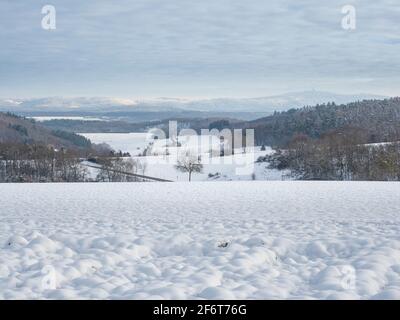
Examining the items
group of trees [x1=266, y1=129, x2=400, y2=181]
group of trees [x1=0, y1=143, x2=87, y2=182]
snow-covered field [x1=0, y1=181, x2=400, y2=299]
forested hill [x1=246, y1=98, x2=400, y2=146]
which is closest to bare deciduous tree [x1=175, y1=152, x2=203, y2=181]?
group of trees [x1=266, y1=129, x2=400, y2=181]

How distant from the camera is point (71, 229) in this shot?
12.7 m

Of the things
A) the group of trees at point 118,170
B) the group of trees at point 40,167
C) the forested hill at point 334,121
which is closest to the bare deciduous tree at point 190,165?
the group of trees at point 118,170

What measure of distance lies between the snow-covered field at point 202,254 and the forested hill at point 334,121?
395 feet

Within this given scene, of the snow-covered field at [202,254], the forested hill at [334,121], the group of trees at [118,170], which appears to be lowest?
the group of trees at [118,170]

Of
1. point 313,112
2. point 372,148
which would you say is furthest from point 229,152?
point 372,148

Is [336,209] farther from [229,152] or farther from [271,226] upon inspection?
[229,152]

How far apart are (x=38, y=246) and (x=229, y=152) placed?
12668cm

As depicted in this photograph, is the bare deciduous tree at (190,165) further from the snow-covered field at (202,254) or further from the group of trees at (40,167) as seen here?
the snow-covered field at (202,254)

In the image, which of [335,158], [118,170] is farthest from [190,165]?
[335,158]

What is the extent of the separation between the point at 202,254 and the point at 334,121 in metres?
144

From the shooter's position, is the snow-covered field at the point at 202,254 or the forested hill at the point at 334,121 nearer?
the snow-covered field at the point at 202,254

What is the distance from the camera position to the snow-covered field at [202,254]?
7.12m

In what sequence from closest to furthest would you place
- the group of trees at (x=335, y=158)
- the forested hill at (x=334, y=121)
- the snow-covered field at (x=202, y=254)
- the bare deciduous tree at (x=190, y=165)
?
the snow-covered field at (x=202, y=254) → the group of trees at (x=335, y=158) → the bare deciduous tree at (x=190, y=165) → the forested hill at (x=334, y=121)
